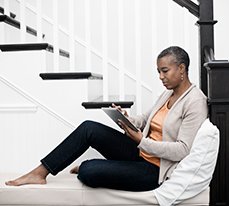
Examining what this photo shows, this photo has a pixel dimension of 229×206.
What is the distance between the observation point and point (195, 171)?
85.4 inches

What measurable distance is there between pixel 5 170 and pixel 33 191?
676 mm

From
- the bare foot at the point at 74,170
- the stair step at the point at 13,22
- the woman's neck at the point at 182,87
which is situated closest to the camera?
the woman's neck at the point at 182,87

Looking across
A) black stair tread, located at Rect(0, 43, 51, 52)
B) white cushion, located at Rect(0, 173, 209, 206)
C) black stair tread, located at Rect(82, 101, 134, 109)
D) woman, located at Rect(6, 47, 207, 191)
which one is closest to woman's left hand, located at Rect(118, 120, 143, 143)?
woman, located at Rect(6, 47, 207, 191)

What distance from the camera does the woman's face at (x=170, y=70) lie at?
2311 millimetres

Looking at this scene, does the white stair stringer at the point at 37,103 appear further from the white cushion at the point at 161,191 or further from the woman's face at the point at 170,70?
the woman's face at the point at 170,70

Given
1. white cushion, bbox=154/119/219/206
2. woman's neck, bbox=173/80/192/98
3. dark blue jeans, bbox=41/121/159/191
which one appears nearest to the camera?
white cushion, bbox=154/119/219/206

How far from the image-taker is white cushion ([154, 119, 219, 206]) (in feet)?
7.02

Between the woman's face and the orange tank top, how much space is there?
175 millimetres

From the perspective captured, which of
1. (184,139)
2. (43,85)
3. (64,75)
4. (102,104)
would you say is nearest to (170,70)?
(184,139)

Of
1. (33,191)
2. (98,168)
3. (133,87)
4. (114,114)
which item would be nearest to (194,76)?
(133,87)

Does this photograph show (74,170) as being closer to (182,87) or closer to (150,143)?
(150,143)

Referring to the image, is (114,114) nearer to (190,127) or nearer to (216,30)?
(190,127)

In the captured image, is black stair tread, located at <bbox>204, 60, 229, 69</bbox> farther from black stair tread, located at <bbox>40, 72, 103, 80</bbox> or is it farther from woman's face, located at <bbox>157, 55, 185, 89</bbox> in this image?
black stair tread, located at <bbox>40, 72, 103, 80</bbox>

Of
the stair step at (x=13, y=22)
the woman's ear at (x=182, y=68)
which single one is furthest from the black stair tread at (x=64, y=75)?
the woman's ear at (x=182, y=68)
